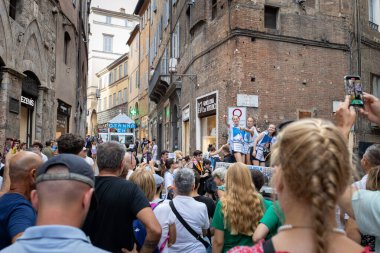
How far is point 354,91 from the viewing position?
7.64ft

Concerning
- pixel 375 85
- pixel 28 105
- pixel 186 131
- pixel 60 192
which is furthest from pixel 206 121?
pixel 60 192

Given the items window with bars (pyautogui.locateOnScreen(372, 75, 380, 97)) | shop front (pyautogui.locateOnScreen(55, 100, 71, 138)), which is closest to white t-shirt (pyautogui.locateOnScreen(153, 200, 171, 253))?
shop front (pyautogui.locateOnScreen(55, 100, 71, 138))

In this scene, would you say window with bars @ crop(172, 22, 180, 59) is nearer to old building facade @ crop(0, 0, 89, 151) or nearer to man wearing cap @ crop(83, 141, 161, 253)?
old building facade @ crop(0, 0, 89, 151)

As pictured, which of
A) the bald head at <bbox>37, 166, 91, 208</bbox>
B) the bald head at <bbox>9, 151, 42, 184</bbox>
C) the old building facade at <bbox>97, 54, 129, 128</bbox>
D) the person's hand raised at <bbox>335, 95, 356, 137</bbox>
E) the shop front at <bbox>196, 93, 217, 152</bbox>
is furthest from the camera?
the old building facade at <bbox>97, 54, 129, 128</bbox>

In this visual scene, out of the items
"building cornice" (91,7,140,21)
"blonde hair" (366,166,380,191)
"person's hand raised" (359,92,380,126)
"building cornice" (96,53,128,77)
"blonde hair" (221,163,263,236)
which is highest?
"building cornice" (91,7,140,21)

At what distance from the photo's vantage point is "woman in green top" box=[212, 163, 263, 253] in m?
3.39

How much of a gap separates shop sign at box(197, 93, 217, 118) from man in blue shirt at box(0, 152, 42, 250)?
40.6 feet

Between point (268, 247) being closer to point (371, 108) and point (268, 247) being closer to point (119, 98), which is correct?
point (371, 108)

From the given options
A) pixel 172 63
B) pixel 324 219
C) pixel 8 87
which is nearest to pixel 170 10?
pixel 172 63

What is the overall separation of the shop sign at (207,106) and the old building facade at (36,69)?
21.5 feet

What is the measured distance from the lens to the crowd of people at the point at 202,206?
4.75 feet

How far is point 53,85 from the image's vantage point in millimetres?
17234

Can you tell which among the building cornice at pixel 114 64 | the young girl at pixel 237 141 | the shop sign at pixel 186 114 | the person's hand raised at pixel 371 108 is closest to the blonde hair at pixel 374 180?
the person's hand raised at pixel 371 108

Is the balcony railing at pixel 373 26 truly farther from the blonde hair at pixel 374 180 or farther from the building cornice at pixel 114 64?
the building cornice at pixel 114 64
